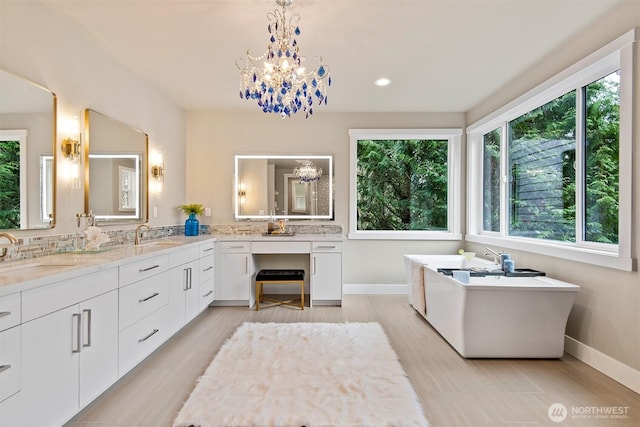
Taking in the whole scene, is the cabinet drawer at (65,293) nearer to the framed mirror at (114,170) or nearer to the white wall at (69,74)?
the white wall at (69,74)

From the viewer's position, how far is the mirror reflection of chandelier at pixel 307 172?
4.30 metres

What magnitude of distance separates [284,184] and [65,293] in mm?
2997

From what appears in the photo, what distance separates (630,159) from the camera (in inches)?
79.5

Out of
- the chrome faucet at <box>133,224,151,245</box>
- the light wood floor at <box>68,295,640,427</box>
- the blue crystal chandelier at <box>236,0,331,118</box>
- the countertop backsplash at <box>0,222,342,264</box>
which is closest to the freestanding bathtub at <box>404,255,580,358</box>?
the light wood floor at <box>68,295,640,427</box>

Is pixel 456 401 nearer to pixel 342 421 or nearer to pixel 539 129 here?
pixel 342 421

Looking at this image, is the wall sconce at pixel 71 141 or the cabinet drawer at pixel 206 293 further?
the cabinet drawer at pixel 206 293

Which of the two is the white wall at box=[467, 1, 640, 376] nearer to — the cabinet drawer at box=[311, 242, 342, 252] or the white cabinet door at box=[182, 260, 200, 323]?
the cabinet drawer at box=[311, 242, 342, 252]

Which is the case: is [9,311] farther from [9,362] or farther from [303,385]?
[303,385]

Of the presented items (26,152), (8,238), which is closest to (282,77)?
(26,152)

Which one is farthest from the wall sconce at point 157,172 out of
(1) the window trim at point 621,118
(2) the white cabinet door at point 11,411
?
(1) the window trim at point 621,118

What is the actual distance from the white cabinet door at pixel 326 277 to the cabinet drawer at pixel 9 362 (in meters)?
2.72

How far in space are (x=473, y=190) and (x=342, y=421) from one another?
351 cm

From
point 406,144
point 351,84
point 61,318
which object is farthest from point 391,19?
point 61,318

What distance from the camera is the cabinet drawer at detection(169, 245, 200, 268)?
2.66 meters
